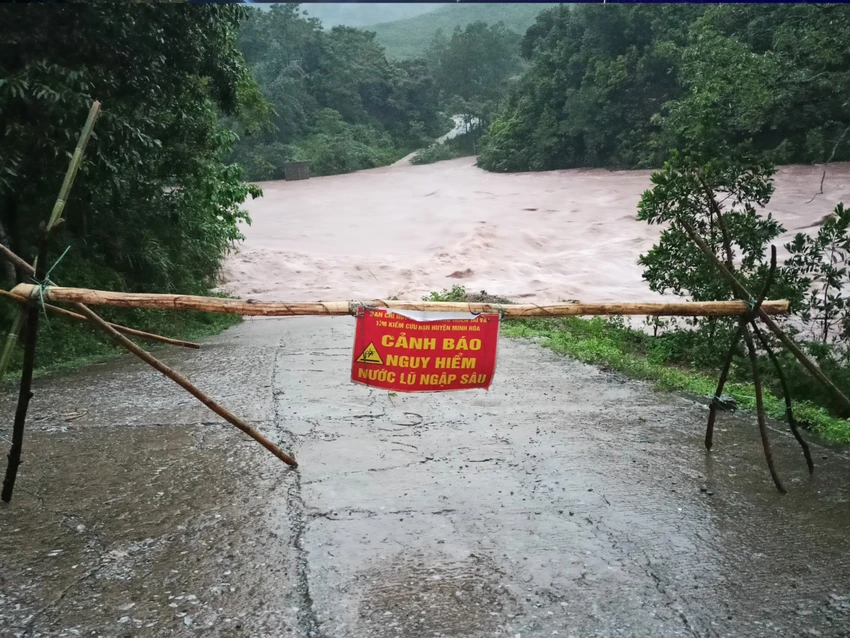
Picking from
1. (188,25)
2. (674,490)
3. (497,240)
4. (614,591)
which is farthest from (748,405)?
(497,240)

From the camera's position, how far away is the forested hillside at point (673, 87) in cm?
1098

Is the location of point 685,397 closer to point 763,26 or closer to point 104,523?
point 104,523

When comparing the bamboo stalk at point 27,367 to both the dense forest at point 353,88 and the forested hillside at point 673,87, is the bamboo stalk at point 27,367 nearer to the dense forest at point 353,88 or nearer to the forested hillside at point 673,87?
the forested hillside at point 673,87

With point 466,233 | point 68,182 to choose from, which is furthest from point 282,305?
point 466,233

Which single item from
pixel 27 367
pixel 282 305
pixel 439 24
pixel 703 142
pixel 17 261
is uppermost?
pixel 439 24

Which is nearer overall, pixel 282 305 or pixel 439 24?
pixel 282 305

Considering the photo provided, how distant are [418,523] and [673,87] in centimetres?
2302

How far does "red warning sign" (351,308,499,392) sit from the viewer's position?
3.04 m

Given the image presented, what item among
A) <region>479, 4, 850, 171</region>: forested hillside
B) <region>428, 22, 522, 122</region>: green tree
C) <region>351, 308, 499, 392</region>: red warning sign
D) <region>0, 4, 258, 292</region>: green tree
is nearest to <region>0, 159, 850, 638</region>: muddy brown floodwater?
<region>351, 308, 499, 392</region>: red warning sign

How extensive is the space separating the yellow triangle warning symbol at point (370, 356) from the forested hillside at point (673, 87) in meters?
7.45

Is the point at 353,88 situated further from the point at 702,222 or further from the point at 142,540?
the point at 142,540

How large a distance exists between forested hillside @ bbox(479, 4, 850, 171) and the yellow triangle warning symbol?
24.4 feet

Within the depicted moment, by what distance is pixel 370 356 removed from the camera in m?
3.09

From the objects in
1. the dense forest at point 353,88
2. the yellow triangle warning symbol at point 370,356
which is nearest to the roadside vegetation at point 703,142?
the yellow triangle warning symbol at point 370,356
